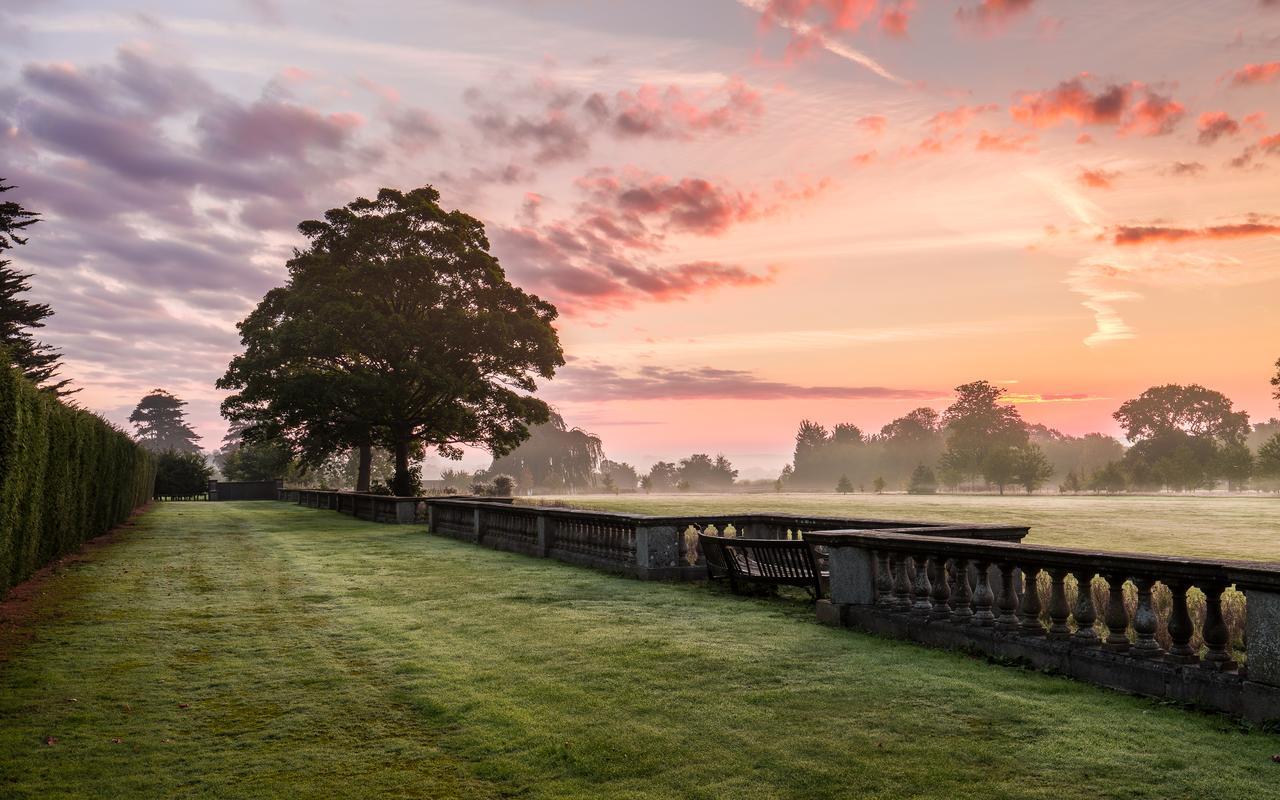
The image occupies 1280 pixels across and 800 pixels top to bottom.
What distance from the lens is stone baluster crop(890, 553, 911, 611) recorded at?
30.5 ft

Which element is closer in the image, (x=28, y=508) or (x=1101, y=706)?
A: (x=1101, y=706)

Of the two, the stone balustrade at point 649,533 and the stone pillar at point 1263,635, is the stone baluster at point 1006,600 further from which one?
the stone balustrade at point 649,533

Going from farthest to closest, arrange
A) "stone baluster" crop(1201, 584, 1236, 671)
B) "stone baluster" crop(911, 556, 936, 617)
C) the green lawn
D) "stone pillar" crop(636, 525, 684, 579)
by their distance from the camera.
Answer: "stone pillar" crop(636, 525, 684, 579) < "stone baluster" crop(911, 556, 936, 617) < "stone baluster" crop(1201, 584, 1236, 671) < the green lawn

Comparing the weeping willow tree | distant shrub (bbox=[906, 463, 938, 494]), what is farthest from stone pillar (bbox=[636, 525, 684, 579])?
the weeping willow tree

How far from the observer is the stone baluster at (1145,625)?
6715mm

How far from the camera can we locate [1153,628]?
678 centimetres

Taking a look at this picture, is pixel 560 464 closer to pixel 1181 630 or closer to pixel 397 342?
pixel 397 342

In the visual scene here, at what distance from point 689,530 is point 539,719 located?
9689 millimetres

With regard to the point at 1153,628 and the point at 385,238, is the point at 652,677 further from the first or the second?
the point at 385,238

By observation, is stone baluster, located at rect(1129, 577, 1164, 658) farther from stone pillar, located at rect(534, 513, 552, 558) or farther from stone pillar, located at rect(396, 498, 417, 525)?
stone pillar, located at rect(396, 498, 417, 525)

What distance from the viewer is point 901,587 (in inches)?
367

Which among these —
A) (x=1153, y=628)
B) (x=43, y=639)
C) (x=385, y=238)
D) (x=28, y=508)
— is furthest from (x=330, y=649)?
(x=385, y=238)

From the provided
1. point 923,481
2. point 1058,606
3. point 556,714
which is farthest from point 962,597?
point 923,481

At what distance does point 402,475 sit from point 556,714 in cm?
3649
